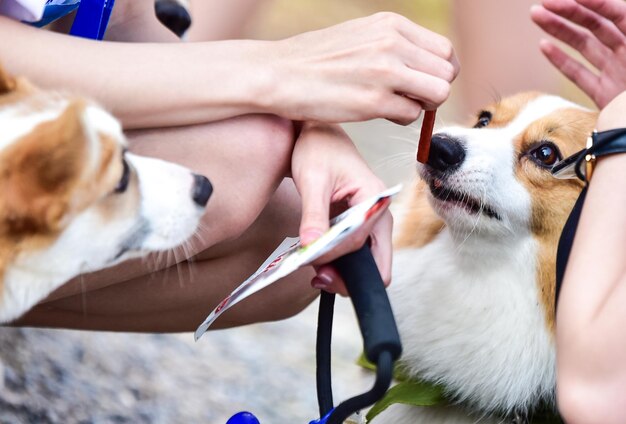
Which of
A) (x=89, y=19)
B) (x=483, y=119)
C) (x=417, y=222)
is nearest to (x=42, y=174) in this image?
(x=89, y=19)

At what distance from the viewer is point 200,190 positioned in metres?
1.11

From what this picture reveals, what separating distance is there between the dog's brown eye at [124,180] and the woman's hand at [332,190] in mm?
217

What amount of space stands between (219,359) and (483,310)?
80cm

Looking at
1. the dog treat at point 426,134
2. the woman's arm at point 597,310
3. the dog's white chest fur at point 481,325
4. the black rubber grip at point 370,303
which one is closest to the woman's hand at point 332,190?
the black rubber grip at point 370,303

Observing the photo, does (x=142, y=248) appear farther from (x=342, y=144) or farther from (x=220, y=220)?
(x=342, y=144)

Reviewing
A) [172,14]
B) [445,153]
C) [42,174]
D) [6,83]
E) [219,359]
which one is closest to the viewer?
[42,174]

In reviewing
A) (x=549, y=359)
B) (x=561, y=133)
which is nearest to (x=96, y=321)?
(x=549, y=359)

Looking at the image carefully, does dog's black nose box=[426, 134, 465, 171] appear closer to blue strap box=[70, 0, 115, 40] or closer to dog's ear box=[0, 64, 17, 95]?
blue strap box=[70, 0, 115, 40]

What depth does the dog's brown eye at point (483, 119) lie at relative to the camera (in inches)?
65.6

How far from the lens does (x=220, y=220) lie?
1249 millimetres

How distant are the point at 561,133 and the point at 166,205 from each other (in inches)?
30.1

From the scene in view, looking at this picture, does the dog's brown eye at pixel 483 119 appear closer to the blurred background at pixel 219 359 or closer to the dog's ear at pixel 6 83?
the blurred background at pixel 219 359

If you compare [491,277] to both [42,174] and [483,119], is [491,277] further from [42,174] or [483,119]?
[42,174]

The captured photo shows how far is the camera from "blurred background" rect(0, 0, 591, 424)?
1.75 m
